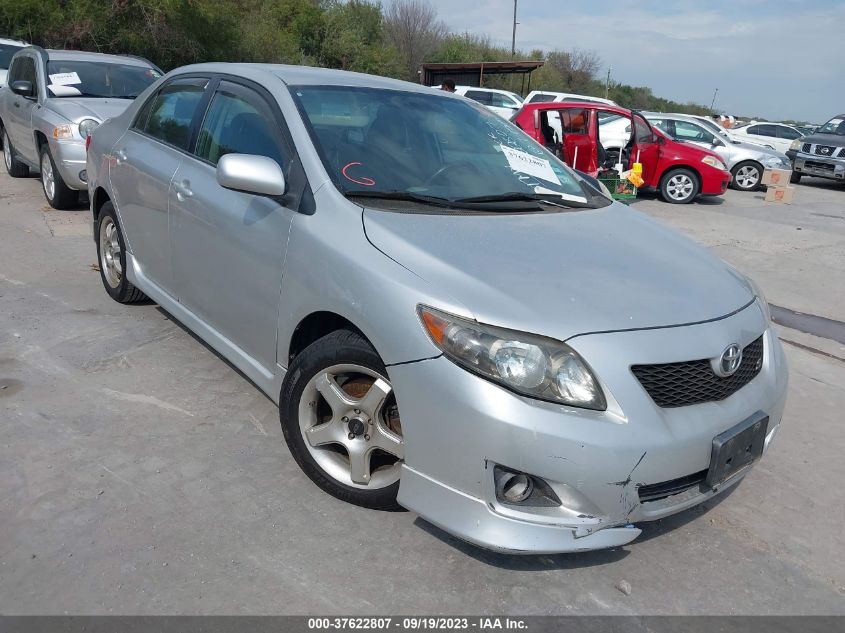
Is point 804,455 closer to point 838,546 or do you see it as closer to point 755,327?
point 838,546

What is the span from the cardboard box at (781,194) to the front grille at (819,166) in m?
3.75

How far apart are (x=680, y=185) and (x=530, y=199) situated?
1071 cm

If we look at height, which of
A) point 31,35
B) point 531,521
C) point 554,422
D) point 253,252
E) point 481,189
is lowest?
point 531,521

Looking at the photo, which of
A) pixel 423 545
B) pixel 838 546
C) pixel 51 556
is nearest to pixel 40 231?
pixel 51 556

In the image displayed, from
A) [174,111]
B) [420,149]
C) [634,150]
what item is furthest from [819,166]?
[174,111]

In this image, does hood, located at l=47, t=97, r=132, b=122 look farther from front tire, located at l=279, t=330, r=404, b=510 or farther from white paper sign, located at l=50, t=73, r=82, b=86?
front tire, located at l=279, t=330, r=404, b=510

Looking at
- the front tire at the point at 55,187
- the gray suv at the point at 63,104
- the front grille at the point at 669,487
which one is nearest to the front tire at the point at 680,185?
the gray suv at the point at 63,104

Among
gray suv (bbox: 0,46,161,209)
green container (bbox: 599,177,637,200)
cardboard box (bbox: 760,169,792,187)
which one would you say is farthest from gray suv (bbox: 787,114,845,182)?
gray suv (bbox: 0,46,161,209)

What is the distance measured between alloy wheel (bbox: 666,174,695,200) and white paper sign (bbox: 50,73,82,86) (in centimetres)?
974

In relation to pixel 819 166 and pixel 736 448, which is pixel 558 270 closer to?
pixel 736 448

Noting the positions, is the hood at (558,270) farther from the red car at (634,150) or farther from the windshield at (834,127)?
the windshield at (834,127)

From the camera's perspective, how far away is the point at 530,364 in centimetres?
234
